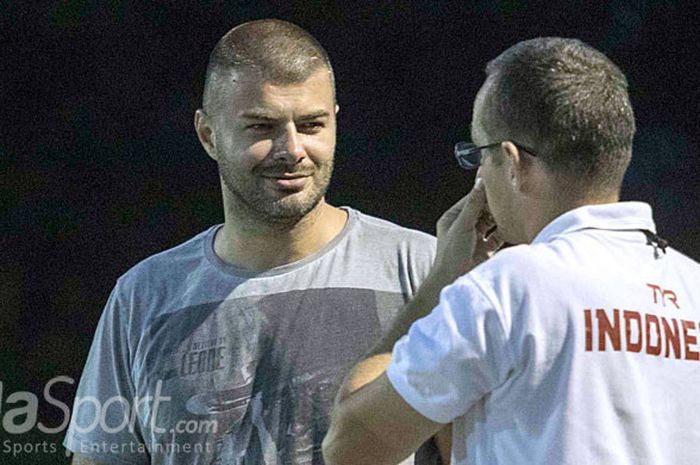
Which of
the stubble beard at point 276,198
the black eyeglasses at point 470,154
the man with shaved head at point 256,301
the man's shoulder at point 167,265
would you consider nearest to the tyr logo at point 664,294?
the black eyeglasses at point 470,154

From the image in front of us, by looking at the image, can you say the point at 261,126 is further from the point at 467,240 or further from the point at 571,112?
the point at 571,112

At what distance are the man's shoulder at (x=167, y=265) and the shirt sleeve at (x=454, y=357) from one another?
3.02 feet

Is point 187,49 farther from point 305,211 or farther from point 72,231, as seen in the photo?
point 305,211

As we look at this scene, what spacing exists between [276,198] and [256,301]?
0.20 meters

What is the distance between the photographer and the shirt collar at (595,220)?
68.7 inches

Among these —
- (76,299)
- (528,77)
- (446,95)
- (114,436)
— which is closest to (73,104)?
(76,299)

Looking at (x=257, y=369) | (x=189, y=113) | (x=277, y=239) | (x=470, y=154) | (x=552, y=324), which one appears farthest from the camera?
(x=189, y=113)

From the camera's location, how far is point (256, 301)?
2.44 m

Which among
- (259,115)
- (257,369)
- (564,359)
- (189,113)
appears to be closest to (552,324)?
(564,359)

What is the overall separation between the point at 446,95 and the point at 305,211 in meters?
1.13

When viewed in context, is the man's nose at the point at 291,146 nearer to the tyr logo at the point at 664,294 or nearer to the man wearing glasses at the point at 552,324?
the man wearing glasses at the point at 552,324

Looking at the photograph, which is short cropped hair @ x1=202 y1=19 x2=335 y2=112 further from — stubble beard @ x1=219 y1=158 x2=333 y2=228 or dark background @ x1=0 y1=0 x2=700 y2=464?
dark background @ x1=0 y1=0 x2=700 y2=464

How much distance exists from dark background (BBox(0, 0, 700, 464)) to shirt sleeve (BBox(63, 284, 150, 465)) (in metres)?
0.89

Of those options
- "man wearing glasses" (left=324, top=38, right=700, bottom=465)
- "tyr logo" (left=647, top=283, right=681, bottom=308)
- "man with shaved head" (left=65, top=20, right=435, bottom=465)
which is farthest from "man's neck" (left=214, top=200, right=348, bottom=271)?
"tyr logo" (left=647, top=283, right=681, bottom=308)
